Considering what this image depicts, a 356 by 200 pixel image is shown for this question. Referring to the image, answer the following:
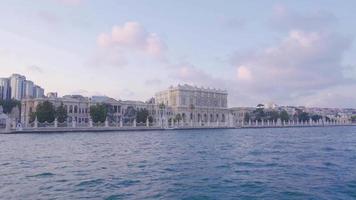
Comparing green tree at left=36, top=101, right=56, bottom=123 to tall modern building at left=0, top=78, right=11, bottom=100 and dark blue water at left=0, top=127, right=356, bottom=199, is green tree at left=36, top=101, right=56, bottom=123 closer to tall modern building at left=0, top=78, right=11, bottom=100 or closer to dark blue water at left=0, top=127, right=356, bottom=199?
dark blue water at left=0, top=127, right=356, bottom=199

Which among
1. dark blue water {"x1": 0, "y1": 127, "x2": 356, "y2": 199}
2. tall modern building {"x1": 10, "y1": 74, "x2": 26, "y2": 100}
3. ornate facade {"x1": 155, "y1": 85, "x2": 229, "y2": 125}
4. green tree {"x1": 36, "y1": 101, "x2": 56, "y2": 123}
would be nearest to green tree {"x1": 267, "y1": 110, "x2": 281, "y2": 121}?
ornate facade {"x1": 155, "y1": 85, "x2": 229, "y2": 125}

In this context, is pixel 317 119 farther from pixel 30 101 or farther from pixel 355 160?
pixel 355 160

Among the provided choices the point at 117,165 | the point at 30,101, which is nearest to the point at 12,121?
the point at 30,101

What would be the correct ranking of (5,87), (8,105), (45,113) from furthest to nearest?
(5,87) < (8,105) < (45,113)

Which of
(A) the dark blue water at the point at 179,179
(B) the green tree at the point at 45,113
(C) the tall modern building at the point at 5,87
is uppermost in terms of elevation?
(C) the tall modern building at the point at 5,87

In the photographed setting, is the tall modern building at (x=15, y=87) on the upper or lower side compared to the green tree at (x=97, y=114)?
upper

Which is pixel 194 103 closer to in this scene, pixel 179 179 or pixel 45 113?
pixel 45 113

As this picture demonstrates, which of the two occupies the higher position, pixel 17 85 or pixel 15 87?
pixel 17 85

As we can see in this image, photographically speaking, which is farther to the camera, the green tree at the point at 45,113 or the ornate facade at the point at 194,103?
the ornate facade at the point at 194,103

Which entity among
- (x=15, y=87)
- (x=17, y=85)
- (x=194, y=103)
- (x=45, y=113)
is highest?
(x=17, y=85)

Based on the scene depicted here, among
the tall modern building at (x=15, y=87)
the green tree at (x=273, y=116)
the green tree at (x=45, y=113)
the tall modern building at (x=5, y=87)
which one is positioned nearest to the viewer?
the green tree at (x=45, y=113)

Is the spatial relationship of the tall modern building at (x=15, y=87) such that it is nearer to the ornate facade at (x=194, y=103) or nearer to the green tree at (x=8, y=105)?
the green tree at (x=8, y=105)

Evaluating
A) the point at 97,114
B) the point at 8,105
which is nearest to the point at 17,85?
the point at 8,105

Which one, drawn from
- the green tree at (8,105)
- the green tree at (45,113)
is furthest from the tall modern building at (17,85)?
the green tree at (45,113)
